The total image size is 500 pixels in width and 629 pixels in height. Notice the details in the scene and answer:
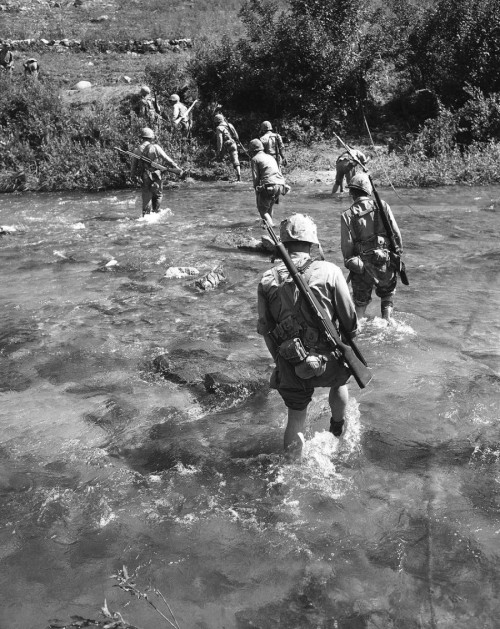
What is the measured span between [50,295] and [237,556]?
6.10 m

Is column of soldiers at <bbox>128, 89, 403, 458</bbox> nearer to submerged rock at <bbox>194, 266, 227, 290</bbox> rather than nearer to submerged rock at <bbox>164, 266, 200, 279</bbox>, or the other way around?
submerged rock at <bbox>194, 266, 227, 290</bbox>

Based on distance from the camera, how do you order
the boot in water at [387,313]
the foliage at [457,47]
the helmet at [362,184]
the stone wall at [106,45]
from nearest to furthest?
the helmet at [362,184] < the boot in water at [387,313] < the foliage at [457,47] < the stone wall at [106,45]

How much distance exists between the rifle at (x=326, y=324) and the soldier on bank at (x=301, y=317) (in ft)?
0.21

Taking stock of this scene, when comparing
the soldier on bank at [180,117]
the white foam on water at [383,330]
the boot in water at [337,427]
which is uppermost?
the soldier on bank at [180,117]

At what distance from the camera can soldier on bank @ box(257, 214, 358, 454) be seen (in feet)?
14.1

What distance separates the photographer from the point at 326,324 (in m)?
4.21

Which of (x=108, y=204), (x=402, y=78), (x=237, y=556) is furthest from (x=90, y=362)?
(x=402, y=78)

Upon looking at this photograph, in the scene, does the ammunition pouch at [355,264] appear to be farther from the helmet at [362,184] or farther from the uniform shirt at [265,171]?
the uniform shirt at [265,171]

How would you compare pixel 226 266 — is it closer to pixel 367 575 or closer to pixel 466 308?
pixel 466 308

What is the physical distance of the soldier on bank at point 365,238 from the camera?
21.3 feet

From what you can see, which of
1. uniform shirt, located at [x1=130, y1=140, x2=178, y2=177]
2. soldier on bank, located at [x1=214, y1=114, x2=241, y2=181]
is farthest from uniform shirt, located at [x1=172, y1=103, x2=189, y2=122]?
uniform shirt, located at [x1=130, y1=140, x2=178, y2=177]

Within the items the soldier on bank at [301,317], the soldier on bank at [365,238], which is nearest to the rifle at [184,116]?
the soldier on bank at [365,238]

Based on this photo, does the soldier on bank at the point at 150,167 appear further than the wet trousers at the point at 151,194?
No

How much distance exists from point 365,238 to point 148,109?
14078 millimetres
